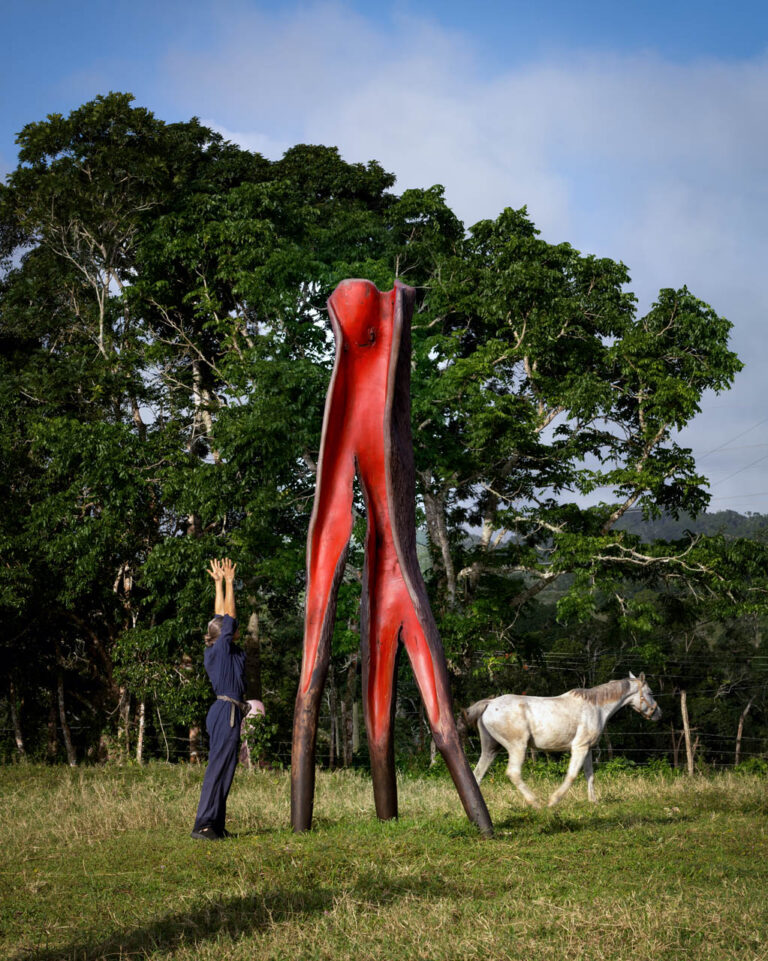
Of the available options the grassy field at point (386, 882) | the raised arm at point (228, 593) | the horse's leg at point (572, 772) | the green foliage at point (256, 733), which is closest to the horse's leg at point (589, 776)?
the horse's leg at point (572, 772)

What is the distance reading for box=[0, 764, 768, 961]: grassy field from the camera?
424 cm

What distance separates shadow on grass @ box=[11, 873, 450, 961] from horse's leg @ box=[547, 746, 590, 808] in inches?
159

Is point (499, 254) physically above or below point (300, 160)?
below

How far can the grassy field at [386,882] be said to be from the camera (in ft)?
13.9

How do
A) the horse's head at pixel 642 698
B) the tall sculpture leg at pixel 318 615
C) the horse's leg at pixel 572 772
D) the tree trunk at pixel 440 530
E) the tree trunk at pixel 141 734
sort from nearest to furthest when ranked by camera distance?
the tall sculpture leg at pixel 318 615 < the horse's leg at pixel 572 772 < the horse's head at pixel 642 698 < the tree trunk at pixel 141 734 < the tree trunk at pixel 440 530

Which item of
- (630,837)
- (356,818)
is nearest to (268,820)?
(356,818)

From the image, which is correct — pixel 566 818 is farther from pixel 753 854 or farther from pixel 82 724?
pixel 82 724

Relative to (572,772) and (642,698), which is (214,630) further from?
(642,698)

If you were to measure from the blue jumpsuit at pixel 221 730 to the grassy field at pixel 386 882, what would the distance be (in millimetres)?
247

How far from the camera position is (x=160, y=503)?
17484 millimetres

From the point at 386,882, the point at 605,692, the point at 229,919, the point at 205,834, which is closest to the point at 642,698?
the point at 605,692

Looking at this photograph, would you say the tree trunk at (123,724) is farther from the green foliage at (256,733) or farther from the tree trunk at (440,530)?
the tree trunk at (440,530)

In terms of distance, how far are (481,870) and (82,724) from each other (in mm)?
18590

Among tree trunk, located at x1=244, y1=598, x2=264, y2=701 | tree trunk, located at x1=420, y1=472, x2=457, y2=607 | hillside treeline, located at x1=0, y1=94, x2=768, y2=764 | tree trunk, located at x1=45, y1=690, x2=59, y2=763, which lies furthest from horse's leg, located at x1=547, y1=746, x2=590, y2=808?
tree trunk, located at x1=45, y1=690, x2=59, y2=763
